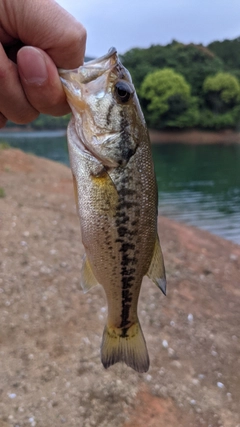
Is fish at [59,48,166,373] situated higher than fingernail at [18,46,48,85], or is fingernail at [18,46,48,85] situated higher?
fingernail at [18,46,48,85]

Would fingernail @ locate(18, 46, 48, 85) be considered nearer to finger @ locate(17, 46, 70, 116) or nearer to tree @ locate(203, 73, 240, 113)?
finger @ locate(17, 46, 70, 116)

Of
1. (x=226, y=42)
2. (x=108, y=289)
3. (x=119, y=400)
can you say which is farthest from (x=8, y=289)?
(x=226, y=42)

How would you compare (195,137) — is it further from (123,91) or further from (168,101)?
(123,91)

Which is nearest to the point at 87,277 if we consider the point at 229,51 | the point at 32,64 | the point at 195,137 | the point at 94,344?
the point at 32,64

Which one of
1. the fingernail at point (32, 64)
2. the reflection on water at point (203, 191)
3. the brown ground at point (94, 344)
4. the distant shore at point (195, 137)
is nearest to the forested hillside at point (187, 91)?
the distant shore at point (195, 137)

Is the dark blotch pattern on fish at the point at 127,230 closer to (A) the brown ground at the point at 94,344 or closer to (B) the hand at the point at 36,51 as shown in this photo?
(B) the hand at the point at 36,51


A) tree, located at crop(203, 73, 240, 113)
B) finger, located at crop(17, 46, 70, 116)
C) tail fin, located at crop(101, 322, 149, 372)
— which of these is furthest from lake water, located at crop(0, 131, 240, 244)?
tree, located at crop(203, 73, 240, 113)
